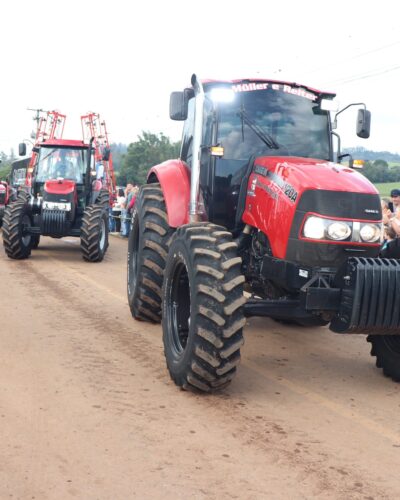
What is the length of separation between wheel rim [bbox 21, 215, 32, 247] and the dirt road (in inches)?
223

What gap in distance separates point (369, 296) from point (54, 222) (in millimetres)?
9285

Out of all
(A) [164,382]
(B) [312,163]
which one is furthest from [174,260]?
(B) [312,163]

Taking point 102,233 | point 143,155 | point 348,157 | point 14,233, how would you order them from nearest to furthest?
point 348,157 → point 14,233 → point 102,233 → point 143,155

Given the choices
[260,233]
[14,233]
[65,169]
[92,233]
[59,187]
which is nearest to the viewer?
[260,233]

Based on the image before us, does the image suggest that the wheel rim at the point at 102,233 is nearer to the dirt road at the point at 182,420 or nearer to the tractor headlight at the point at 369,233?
the dirt road at the point at 182,420

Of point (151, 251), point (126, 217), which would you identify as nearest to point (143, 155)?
point (126, 217)

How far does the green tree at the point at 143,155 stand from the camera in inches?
2621

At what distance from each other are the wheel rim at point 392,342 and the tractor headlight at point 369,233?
3.19 ft

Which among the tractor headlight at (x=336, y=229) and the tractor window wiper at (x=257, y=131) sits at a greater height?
the tractor window wiper at (x=257, y=131)

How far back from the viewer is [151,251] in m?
6.95

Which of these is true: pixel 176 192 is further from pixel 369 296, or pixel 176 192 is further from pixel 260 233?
pixel 369 296

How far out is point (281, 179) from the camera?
17.3 ft

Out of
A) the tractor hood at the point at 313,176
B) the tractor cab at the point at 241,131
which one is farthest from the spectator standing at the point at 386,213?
the tractor hood at the point at 313,176

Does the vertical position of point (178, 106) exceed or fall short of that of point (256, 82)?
it falls short
